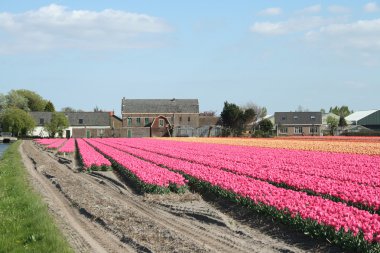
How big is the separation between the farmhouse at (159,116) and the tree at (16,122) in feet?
60.3

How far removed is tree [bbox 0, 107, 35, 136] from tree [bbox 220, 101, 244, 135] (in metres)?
37.3

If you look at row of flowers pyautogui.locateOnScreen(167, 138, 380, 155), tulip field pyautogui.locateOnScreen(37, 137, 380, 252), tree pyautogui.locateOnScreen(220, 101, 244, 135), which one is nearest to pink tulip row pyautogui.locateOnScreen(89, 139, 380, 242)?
tulip field pyautogui.locateOnScreen(37, 137, 380, 252)

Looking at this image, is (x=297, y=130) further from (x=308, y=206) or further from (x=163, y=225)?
(x=163, y=225)

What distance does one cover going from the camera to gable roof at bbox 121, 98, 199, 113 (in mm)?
103537

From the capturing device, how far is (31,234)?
31.4 ft

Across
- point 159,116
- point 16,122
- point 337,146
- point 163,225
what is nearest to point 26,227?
point 163,225

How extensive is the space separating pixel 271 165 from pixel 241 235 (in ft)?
39.6

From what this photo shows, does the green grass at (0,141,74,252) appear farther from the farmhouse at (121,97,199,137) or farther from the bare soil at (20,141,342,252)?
the farmhouse at (121,97,199,137)

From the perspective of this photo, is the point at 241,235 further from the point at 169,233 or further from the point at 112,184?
the point at 112,184

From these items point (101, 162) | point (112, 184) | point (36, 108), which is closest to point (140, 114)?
point (36, 108)

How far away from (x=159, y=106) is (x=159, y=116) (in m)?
5.88

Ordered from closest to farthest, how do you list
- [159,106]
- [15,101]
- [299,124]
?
[159,106]
[299,124]
[15,101]

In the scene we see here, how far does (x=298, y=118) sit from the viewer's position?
112 m

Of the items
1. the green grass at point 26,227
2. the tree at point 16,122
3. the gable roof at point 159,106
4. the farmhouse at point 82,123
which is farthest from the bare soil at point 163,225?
the farmhouse at point 82,123
